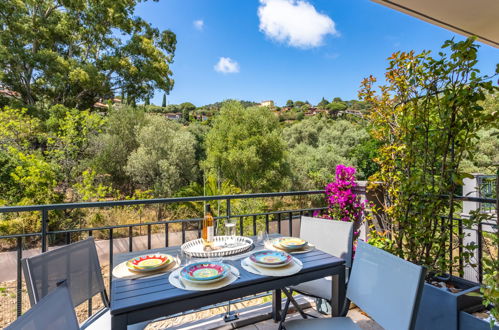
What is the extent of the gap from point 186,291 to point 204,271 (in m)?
0.14

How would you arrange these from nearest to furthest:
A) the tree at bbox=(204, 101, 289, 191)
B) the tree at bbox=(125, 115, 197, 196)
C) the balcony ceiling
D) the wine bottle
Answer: the wine bottle → the balcony ceiling → the tree at bbox=(125, 115, 197, 196) → the tree at bbox=(204, 101, 289, 191)

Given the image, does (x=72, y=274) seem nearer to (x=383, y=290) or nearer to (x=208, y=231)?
(x=208, y=231)

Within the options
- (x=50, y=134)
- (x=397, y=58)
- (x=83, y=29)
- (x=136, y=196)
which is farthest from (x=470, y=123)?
(x=83, y=29)

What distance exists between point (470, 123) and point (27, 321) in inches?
94.2

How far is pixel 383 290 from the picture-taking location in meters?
1.23

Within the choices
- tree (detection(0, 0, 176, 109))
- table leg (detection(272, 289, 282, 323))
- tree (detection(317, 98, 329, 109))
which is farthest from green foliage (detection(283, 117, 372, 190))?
table leg (detection(272, 289, 282, 323))

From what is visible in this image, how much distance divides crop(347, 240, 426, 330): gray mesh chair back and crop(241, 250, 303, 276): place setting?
33 cm

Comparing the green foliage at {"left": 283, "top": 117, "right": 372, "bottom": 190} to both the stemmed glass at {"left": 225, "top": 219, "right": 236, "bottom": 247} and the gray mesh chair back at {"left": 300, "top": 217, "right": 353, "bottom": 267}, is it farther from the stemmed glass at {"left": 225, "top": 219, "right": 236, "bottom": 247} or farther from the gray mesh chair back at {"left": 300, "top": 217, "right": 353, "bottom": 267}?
the stemmed glass at {"left": 225, "top": 219, "right": 236, "bottom": 247}

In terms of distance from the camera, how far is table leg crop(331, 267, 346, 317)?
145cm

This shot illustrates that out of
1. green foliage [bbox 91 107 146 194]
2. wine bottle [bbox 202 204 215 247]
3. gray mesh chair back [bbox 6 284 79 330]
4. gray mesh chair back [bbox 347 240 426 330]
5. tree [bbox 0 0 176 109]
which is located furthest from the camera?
green foliage [bbox 91 107 146 194]

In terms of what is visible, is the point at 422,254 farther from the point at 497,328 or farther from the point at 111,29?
the point at 111,29

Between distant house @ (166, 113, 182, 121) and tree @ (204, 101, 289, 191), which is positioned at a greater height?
distant house @ (166, 113, 182, 121)

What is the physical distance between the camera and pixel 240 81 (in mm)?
17188

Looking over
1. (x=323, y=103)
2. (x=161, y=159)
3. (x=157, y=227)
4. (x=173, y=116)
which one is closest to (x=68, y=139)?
(x=161, y=159)
